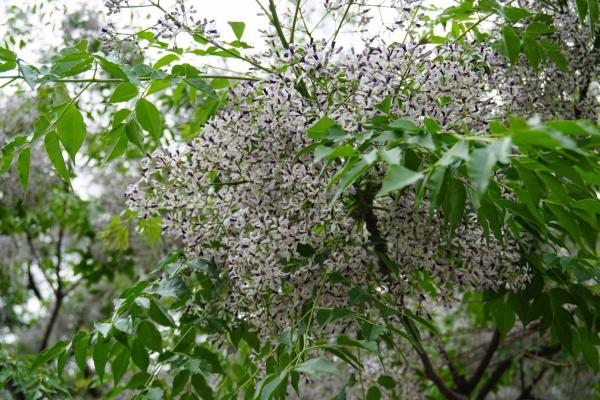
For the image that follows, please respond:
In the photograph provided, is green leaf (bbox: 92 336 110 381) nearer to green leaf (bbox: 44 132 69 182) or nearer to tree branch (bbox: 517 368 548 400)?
green leaf (bbox: 44 132 69 182)

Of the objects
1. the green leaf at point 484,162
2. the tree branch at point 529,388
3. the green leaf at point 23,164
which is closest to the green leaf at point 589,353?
the green leaf at point 484,162

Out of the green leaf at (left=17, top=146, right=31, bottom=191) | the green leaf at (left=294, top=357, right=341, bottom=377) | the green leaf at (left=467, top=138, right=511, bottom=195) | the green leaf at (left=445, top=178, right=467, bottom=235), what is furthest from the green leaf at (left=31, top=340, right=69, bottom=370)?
the green leaf at (left=467, top=138, right=511, bottom=195)

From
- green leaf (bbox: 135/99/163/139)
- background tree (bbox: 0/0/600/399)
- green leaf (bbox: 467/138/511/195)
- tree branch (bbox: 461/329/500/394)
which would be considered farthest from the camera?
tree branch (bbox: 461/329/500/394)

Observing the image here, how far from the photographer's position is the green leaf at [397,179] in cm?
119

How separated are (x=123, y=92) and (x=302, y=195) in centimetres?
54

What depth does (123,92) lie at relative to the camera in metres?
1.86

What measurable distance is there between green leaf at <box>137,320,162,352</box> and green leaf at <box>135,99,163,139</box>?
546 mm

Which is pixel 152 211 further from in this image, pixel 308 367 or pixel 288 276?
pixel 308 367

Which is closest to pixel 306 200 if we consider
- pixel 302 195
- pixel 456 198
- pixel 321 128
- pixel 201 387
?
pixel 302 195

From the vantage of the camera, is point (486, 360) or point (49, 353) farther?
point (486, 360)

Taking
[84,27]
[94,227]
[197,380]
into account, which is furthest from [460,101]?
[94,227]

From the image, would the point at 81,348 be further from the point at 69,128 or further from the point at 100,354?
the point at 69,128

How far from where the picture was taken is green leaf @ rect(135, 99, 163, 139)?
1952 mm

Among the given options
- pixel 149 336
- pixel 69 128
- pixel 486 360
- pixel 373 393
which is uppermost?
pixel 69 128
